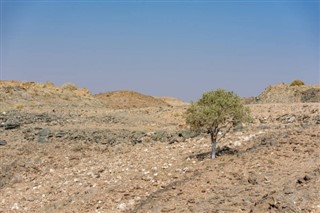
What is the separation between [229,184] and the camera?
1097cm

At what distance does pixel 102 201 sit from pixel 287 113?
10.1 meters

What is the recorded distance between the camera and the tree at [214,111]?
1283 cm

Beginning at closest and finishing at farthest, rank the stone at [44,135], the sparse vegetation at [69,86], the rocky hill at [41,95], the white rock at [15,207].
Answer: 1. the white rock at [15,207]
2. the stone at [44,135]
3. the rocky hill at [41,95]
4. the sparse vegetation at [69,86]

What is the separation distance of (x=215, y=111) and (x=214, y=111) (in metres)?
0.03

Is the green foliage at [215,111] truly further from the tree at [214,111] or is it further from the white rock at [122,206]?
the white rock at [122,206]

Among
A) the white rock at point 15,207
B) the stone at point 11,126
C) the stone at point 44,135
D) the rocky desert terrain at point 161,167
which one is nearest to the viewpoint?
the rocky desert terrain at point 161,167

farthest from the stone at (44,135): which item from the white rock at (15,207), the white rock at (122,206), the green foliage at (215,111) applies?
the white rock at (122,206)

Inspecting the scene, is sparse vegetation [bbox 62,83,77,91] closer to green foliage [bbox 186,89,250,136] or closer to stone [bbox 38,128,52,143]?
stone [bbox 38,128,52,143]

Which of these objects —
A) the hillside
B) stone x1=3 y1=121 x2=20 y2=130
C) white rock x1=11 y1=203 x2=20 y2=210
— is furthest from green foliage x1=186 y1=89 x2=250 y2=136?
the hillside

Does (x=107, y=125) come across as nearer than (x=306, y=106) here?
No

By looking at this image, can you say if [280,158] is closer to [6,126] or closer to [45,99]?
[6,126]

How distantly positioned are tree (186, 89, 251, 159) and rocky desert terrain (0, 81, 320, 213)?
0.83 m

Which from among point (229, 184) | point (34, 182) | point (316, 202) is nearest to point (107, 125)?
point (34, 182)

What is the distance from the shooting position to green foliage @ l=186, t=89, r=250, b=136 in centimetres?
1282
